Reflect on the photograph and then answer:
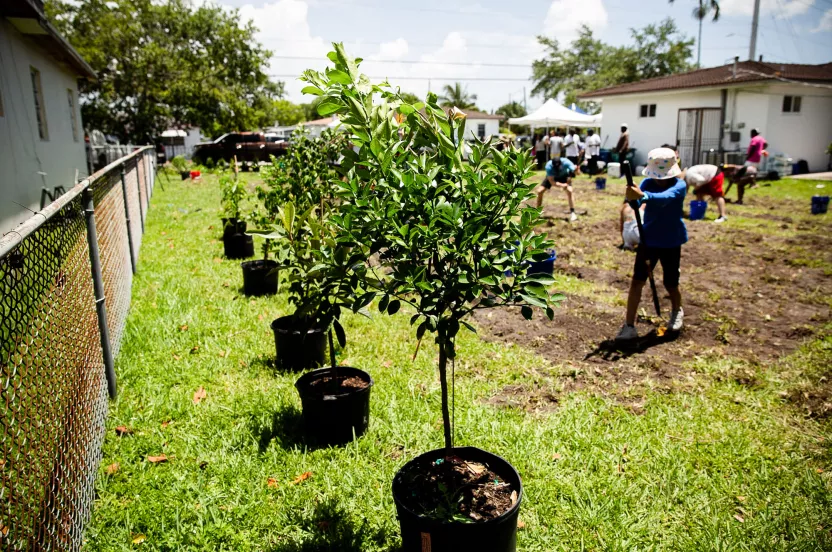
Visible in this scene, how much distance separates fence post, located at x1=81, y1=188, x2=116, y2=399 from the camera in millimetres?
4102

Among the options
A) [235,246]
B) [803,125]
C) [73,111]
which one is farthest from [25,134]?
[803,125]

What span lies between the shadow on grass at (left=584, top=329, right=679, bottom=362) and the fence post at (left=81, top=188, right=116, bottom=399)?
399 cm

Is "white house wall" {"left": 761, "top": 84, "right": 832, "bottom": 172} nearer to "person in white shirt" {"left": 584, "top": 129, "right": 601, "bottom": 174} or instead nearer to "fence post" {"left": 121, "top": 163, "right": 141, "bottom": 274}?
"person in white shirt" {"left": 584, "top": 129, "right": 601, "bottom": 174}

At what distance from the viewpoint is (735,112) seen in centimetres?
2288

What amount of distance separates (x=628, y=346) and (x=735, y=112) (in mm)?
21624

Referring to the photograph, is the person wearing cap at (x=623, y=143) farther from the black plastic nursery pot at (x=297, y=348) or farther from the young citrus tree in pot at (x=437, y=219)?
the young citrus tree in pot at (x=437, y=219)

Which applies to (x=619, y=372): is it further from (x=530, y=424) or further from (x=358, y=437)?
(x=358, y=437)

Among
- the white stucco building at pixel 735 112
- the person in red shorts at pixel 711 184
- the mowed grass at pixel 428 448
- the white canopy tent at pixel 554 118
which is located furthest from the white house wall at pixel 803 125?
the mowed grass at pixel 428 448

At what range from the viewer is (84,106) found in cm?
2941

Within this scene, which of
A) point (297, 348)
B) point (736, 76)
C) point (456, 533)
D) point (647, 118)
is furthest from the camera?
point (647, 118)

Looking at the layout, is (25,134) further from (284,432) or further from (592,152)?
(592,152)

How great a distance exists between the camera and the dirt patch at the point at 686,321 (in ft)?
15.7

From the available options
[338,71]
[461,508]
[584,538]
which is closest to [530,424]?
[584,538]

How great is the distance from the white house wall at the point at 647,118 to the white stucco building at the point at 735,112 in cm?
4
